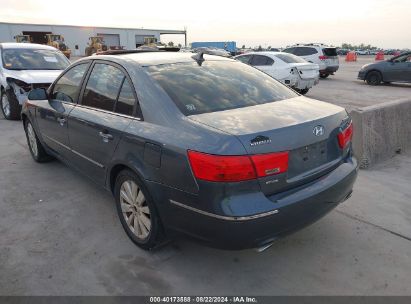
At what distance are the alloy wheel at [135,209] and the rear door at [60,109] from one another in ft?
4.46

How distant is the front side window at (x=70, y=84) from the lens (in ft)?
13.3

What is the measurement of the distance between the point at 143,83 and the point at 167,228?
1.22 metres

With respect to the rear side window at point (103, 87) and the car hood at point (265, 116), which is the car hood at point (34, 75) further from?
the car hood at point (265, 116)

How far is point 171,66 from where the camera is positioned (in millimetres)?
3332

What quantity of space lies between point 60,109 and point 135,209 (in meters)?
1.86

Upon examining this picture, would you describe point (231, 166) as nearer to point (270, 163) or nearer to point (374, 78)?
point (270, 163)

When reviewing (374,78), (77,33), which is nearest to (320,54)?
(374,78)

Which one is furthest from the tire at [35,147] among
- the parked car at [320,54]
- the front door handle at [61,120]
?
the parked car at [320,54]

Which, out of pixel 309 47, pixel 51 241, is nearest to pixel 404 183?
pixel 51 241

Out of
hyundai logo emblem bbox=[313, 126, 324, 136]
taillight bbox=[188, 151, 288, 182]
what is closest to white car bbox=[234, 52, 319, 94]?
hyundai logo emblem bbox=[313, 126, 324, 136]

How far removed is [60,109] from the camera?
168 inches

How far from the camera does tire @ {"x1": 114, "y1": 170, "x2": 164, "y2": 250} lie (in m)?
2.91

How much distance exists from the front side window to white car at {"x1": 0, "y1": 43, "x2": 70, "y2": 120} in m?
3.80

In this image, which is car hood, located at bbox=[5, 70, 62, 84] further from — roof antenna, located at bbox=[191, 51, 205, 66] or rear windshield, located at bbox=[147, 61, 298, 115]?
rear windshield, located at bbox=[147, 61, 298, 115]
